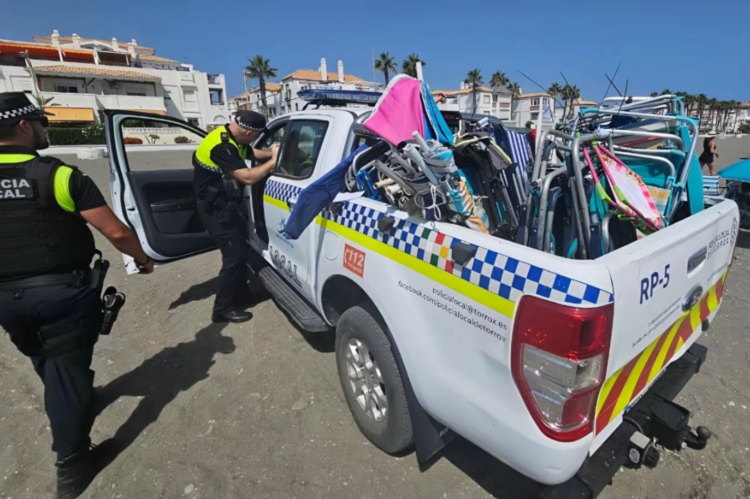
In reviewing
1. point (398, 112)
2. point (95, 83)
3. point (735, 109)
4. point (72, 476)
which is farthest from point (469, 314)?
point (735, 109)

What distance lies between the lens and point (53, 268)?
6.91 feet

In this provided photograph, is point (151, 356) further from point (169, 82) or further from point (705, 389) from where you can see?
point (169, 82)

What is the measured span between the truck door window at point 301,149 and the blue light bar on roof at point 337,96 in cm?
27

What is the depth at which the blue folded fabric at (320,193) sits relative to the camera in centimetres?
241

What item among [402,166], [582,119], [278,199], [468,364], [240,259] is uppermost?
[582,119]

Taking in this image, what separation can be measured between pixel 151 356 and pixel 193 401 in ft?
2.74

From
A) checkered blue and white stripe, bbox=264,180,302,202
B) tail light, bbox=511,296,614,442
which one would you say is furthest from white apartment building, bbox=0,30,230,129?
tail light, bbox=511,296,614,442

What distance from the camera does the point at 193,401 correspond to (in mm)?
2844

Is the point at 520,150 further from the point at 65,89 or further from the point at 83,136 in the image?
the point at 65,89

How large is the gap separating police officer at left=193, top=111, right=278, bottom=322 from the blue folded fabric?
3.50 feet

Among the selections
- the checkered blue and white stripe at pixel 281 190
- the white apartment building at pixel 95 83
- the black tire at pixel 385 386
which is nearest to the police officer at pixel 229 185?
the checkered blue and white stripe at pixel 281 190

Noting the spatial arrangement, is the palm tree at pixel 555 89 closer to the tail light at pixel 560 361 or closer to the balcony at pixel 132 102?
the tail light at pixel 560 361

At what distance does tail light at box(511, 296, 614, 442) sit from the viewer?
4.12 ft

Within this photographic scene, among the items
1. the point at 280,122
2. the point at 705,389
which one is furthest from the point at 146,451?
the point at 705,389
